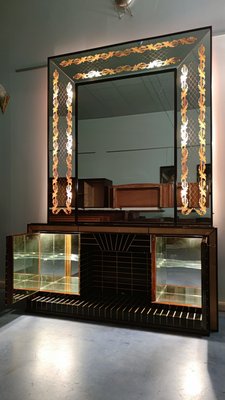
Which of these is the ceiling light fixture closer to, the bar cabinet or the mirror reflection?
the bar cabinet

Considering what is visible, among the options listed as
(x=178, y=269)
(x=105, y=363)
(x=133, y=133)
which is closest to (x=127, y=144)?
(x=133, y=133)

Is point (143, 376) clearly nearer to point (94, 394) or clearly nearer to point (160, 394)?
point (160, 394)

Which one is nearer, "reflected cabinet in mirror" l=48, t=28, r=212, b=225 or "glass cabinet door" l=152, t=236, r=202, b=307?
"glass cabinet door" l=152, t=236, r=202, b=307

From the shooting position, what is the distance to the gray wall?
143 inches

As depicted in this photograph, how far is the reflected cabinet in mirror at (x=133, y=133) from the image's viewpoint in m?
3.08

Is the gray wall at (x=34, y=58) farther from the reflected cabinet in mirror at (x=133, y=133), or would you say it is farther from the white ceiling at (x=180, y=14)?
the reflected cabinet in mirror at (x=133, y=133)

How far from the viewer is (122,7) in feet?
11.8

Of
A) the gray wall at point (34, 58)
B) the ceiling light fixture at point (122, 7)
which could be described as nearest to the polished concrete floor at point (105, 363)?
the gray wall at point (34, 58)

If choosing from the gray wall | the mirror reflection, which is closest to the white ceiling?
the gray wall

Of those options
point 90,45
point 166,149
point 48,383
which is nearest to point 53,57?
point 90,45

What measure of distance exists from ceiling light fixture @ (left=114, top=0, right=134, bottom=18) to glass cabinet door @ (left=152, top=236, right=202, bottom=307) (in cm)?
277

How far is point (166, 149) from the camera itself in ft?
10.6

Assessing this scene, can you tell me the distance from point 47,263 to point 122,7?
3210 millimetres

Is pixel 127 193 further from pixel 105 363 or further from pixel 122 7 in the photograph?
pixel 122 7
